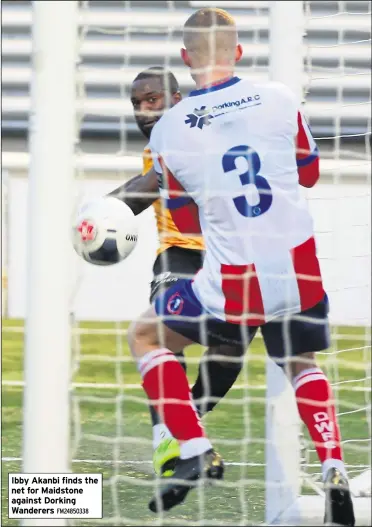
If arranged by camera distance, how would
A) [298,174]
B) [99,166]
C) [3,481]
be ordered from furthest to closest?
[99,166] < [3,481] < [298,174]

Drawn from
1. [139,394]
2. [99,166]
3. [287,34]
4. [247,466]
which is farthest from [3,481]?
[99,166]

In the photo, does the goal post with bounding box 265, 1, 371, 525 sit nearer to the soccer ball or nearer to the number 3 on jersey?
the number 3 on jersey

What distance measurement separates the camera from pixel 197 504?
3.33 meters

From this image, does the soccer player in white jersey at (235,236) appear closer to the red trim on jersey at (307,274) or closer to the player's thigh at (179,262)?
the red trim on jersey at (307,274)

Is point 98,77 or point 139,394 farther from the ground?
point 98,77

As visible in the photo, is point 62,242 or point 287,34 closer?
point 62,242

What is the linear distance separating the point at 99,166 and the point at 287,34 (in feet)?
19.7

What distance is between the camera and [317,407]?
299cm

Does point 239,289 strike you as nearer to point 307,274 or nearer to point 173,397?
point 307,274

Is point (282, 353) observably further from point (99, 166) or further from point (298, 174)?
point (99, 166)

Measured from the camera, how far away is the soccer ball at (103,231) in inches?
118

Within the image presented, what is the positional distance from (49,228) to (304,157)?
Result: 1034mm

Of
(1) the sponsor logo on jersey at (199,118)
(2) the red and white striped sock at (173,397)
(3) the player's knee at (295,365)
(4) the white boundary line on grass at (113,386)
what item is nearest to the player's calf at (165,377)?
(2) the red and white striped sock at (173,397)

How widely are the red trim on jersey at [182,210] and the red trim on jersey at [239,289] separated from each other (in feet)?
0.79
